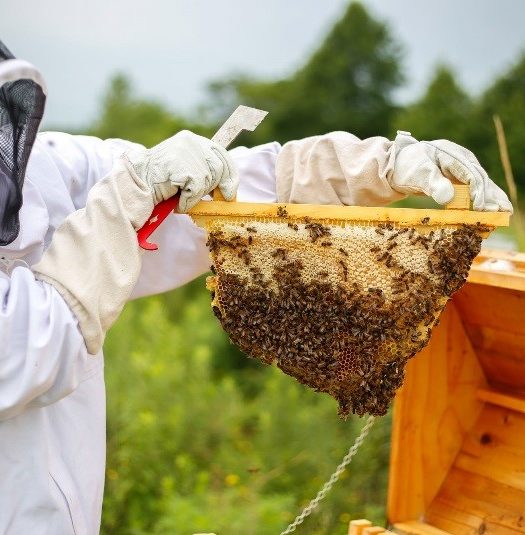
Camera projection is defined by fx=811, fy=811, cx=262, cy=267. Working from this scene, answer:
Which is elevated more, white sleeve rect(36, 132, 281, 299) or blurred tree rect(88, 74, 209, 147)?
white sleeve rect(36, 132, 281, 299)

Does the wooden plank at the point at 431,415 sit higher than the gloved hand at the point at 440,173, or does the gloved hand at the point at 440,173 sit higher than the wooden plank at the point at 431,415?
the gloved hand at the point at 440,173

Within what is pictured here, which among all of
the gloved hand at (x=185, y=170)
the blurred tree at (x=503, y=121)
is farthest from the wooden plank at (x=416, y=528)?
the blurred tree at (x=503, y=121)

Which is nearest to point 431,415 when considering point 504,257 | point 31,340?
point 504,257

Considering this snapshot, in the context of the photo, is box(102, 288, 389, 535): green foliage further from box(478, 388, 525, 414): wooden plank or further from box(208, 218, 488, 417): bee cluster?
box(208, 218, 488, 417): bee cluster

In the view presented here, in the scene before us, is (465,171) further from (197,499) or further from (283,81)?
(283,81)

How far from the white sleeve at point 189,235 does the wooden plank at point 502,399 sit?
1043 mm

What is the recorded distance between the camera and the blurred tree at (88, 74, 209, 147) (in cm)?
809

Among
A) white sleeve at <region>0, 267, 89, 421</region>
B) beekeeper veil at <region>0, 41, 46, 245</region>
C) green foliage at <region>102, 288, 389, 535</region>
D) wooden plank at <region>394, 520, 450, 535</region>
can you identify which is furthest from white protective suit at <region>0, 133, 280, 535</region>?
green foliage at <region>102, 288, 389, 535</region>

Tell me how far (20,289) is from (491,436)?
5.79 feet

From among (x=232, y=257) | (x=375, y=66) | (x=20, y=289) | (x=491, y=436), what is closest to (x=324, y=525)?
(x=491, y=436)

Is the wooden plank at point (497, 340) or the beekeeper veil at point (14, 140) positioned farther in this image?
the wooden plank at point (497, 340)

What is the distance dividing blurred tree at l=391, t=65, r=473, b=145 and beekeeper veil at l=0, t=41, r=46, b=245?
3.70m

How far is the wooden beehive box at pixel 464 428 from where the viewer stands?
104 inches

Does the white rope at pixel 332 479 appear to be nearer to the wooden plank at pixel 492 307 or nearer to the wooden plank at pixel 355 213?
the wooden plank at pixel 492 307
